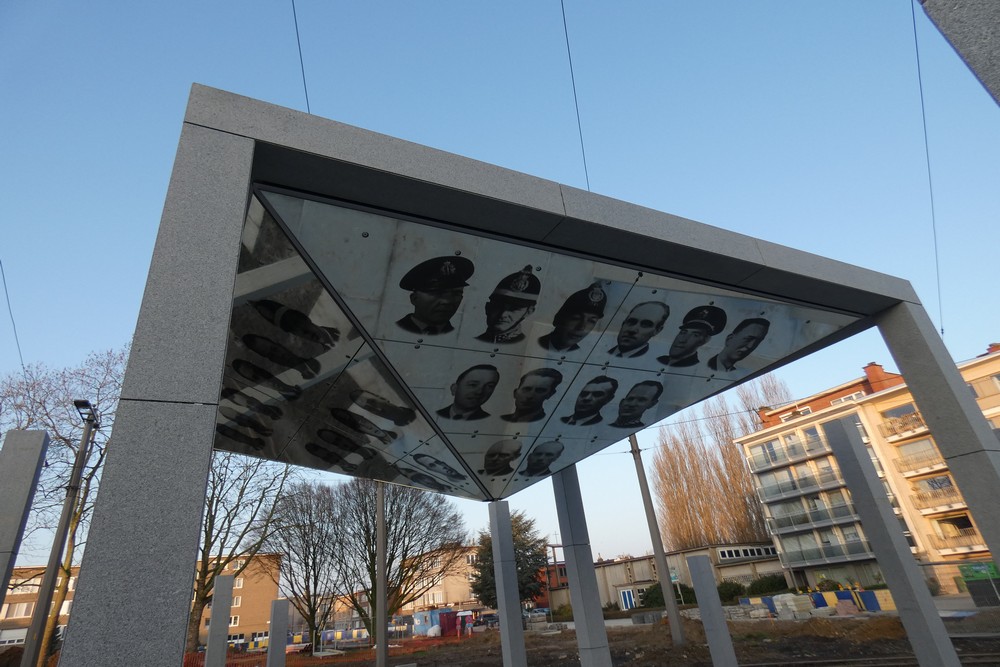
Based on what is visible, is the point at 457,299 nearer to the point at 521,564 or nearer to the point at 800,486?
the point at 521,564

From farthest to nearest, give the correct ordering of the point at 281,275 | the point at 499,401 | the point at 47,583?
the point at 47,583
the point at 499,401
the point at 281,275

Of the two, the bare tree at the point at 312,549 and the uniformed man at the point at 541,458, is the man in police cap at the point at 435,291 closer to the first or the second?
the uniformed man at the point at 541,458

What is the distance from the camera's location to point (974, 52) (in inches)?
89.7

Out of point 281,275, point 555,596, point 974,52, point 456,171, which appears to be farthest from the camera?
point 555,596

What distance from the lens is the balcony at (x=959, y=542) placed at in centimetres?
3925

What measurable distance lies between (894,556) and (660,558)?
33.5 feet

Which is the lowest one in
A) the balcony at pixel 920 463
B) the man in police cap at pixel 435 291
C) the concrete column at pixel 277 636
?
the concrete column at pixel 277 636

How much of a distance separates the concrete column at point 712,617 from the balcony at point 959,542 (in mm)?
40487

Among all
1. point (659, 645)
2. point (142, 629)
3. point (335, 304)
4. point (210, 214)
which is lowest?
point (659, 645)

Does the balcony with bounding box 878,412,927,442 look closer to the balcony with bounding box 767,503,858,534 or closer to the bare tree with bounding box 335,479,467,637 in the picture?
the balcony with bounding box 767,503,858,534

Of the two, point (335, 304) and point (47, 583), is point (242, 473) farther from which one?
point (335, 304)

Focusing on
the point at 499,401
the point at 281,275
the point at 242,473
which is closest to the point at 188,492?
the point at 281,275

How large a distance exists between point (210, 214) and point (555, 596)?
2478 inches

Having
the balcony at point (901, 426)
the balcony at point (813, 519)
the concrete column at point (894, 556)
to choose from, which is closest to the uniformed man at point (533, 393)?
the concrete column at point (894, 556)
